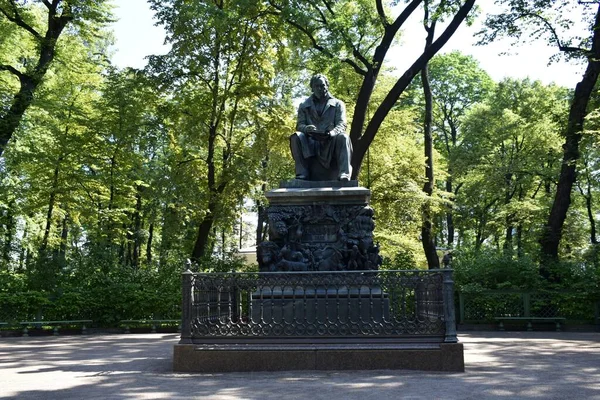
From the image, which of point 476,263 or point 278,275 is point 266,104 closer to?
point 476,263

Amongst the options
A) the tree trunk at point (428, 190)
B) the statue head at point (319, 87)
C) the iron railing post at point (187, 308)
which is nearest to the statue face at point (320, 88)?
the statue head at point (319, 87)

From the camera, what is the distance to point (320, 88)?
10.5 meters

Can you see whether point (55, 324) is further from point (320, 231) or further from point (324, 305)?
point (324, 305)

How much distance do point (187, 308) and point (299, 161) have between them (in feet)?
11.2

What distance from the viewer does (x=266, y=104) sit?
2227 cm

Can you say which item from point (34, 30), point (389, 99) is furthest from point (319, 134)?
point (34, 30)

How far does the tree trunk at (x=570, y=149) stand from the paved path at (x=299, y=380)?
26.8ft

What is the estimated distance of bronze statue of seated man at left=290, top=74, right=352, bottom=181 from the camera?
10.1 meters

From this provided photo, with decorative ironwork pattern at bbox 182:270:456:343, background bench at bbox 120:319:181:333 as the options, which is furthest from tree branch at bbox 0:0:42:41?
decorative ironwork pattern at bbox 182:270:456:343

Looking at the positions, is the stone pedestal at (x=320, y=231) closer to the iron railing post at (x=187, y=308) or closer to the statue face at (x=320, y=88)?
the iron railing post at (x=187, y=308)

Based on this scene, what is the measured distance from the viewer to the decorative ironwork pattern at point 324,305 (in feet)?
25.0

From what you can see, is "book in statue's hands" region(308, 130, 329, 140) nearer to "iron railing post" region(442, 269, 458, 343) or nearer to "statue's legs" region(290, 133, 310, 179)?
"statue's legs" region(290, 133, 310, 179)

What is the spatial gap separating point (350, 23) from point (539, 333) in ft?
32.5

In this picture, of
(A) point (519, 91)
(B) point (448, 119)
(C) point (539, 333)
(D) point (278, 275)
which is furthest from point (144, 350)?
(B) point (448, 119)
